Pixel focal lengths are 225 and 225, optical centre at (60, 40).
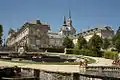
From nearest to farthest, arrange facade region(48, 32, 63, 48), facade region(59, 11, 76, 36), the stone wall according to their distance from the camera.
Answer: the stone wall < facade region(48, 32, 63, 48) < facade region(59, 11, 76, 36)

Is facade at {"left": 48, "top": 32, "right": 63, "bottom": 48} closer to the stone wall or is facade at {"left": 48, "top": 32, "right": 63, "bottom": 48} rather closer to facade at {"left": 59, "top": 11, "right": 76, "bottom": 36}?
facade at {"left": 59, "top": 11, "right": 76, "bottom": 36}

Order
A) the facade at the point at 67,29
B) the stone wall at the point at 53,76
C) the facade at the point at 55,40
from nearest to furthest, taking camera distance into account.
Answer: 1. the stone wall at the point at 53,76
2. the facade at the point at 55,40
3. the facade at the point at 67,29

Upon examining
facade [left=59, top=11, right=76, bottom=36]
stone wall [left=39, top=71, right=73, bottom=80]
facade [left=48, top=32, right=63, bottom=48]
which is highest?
facade [left=59, top=11, right=76, bottom=36]

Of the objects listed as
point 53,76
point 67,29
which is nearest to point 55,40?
point 67,29

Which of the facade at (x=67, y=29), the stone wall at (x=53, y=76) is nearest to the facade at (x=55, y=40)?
the facade at (x=67, y=29)

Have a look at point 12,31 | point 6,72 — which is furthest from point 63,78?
point 12,31

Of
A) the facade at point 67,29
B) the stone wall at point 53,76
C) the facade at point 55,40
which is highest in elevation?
the facade at point 67,29

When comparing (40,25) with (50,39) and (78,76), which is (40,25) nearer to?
(50,39)

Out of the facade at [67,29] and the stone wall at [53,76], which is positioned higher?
the facade at [67,29]

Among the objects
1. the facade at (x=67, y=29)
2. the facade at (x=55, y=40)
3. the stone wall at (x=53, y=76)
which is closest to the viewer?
the stone wall at (x=53, y=76)

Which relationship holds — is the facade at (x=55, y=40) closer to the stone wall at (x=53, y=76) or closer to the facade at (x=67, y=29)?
the facade at (x=67, y=29)

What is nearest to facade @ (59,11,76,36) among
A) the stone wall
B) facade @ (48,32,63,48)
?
facade @ (48,32,63,48)

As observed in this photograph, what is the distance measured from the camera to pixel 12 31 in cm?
15700

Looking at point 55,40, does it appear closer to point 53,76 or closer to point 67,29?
point 67,29
